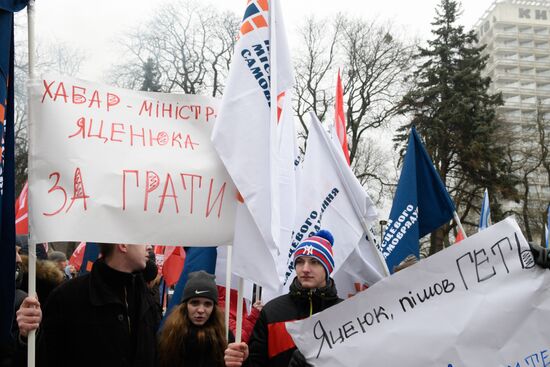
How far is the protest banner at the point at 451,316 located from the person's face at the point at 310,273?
0.45 m

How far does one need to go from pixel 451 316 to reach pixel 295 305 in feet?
3.09

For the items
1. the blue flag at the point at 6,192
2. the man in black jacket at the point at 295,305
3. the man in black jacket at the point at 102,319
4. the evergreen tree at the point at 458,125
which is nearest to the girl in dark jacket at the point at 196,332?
the man in black jacket at the point at 295,305

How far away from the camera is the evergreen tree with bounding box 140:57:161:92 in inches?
985

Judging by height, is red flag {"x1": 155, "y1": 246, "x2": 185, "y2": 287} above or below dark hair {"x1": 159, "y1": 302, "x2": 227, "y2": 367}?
above

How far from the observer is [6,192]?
252 cm

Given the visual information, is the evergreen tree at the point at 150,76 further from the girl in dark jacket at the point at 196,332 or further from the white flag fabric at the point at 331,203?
the girl in dark jacket at the point at 196,332

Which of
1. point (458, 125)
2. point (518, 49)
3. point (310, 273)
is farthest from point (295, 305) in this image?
point (518, 49)

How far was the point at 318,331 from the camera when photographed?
312cm

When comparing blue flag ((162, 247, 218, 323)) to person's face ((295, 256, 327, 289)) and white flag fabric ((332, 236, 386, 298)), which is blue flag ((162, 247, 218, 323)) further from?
person's face ((295, 256, 327, 289))

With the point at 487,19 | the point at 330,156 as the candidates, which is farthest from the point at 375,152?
the point at 487,19

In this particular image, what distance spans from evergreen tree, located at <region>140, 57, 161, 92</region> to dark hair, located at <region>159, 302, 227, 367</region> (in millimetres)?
22069

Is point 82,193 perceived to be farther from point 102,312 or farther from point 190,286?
point 190,286

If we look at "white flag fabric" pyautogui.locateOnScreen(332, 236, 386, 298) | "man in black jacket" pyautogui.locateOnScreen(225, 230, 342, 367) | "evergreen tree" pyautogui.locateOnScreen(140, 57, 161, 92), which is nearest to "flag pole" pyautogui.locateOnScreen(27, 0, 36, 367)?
"man in black jacket" pyautogui.locateOnScreen(225, 230, 342, 367)

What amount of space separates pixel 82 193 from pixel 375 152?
29085 millimetres
